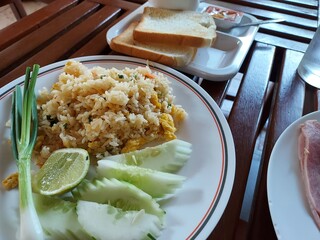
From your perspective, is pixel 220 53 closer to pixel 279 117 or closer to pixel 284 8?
pixel 279 117

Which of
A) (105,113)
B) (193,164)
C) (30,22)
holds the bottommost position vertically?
(193,164)

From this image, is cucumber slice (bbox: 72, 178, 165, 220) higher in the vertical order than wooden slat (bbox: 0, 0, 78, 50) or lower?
lower

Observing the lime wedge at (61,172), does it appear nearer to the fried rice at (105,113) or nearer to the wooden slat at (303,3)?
the fried rice at (105,113)

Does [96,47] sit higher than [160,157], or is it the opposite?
[96,47]

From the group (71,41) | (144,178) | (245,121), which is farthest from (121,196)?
(71,41)

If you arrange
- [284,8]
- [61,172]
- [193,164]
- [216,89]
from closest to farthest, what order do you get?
1. [61,172]
2. [193,164]
3. [216,89]
4. [284,8]

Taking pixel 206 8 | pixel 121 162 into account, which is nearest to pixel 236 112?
pixel 121 162

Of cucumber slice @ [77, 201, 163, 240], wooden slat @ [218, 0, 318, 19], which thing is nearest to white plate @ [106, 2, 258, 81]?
wooden slat @ [218, 0, 318, 19]

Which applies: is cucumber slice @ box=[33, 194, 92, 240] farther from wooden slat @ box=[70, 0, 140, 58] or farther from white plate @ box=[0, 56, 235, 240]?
wooden slat @ box=[70, 0, 140, 58]
